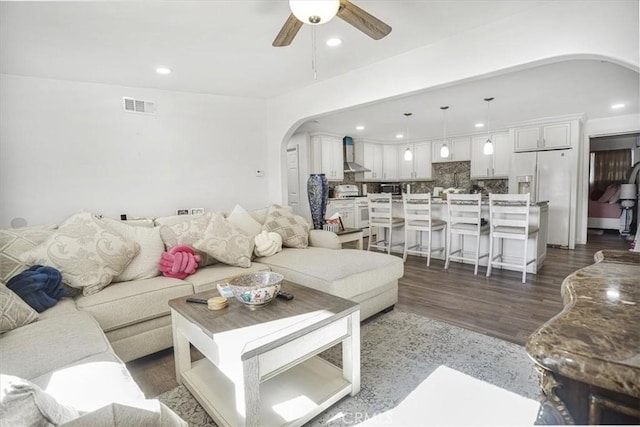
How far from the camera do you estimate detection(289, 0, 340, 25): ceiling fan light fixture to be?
1550mm

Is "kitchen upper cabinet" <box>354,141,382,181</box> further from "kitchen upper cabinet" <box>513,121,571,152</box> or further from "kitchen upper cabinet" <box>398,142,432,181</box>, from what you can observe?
"kitchen upper cabinet" <box>513,121,571,152</box>

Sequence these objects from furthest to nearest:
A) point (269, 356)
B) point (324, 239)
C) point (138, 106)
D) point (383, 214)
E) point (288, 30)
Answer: point (383, 214)
point (138, 106)
point (324, 239)
point (288, 30)
point (269, 356)

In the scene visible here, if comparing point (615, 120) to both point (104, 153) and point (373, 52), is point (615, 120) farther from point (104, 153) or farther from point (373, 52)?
point (104, 153)

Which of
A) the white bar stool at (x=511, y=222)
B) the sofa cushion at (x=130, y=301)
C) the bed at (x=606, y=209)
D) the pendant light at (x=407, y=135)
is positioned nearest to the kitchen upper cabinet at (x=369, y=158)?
the pendant light at (x=407, y=135)

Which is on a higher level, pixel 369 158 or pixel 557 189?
pixel 369 158

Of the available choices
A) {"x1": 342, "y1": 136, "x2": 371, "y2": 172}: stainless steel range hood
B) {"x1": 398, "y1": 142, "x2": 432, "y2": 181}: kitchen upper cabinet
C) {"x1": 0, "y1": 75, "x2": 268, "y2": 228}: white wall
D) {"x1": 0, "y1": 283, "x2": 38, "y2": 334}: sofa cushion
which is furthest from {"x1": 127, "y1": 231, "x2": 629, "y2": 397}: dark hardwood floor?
{"x1": 398, "y1": 142, "x2": 432, "y2": 181}: kitchen upper cabinet

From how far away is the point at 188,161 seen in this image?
3945 mm

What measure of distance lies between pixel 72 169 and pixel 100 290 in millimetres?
1871

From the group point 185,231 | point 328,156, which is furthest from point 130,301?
point 328,156

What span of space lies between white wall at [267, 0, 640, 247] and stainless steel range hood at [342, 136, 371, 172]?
3410 mm

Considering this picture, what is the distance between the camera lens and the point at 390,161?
27.2ft

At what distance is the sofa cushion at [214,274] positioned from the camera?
2326mm

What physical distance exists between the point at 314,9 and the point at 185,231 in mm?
1931

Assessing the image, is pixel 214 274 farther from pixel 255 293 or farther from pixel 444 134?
pixel 444 134
